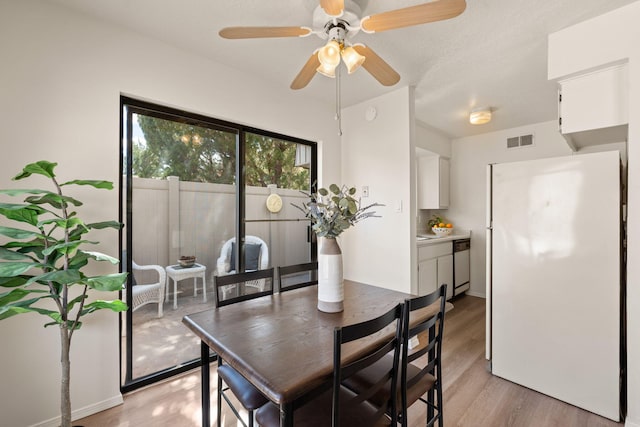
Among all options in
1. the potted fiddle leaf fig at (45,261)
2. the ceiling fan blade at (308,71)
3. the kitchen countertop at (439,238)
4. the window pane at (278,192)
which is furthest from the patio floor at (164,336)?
the kitchen countertop at (439,238)

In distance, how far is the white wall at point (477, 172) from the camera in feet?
12.9

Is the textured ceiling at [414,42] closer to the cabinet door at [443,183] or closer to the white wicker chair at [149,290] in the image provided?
the cabinet door at [443,183]

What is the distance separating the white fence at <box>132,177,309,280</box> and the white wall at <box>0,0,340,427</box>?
9.7 inches

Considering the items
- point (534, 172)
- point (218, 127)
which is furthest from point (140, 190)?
point (534, 172)

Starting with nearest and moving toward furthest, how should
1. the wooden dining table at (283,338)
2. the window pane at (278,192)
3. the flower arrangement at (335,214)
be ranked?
1. the wooden dining table at (283,338)
2. the flower arrangement at (335,214)
3. the window pane at (278,192)

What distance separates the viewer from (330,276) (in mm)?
1488

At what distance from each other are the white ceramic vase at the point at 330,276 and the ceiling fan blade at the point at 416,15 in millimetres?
1098

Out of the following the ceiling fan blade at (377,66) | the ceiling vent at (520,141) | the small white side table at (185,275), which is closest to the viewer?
the ceiling fan blade at (377,66)

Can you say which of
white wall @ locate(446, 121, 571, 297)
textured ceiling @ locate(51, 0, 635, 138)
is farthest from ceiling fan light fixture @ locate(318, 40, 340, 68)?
white wall @ locate(446, 121, 571, 297)

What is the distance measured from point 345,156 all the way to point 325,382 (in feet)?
8.96

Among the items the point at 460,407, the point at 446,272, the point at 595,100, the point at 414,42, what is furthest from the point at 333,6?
the point at 446,272

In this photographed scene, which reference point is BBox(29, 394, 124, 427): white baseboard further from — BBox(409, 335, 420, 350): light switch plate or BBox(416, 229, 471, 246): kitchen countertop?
BBox(416, 229, 471, 246): kitchen countertop

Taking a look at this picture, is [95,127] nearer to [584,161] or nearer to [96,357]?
[96,357]

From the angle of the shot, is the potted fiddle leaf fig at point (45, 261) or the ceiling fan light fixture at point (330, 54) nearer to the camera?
the potted fiddle leaf fig at point (45, 261)
